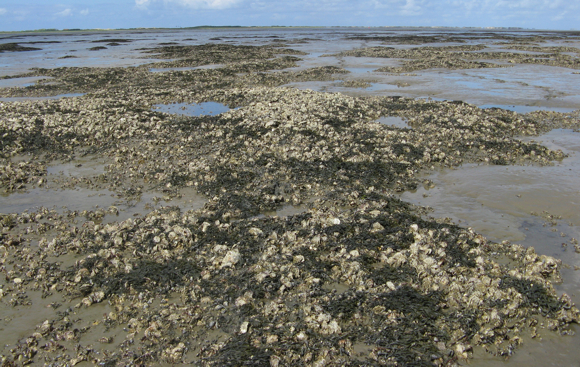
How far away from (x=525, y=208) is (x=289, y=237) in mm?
5767

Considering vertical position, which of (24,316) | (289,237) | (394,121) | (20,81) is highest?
(20,81)

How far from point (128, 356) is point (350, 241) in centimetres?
413

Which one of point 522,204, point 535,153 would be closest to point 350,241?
point 522,204

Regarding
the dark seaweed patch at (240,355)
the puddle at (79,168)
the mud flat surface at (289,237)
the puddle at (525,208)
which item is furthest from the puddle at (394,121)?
the dark seaweed patch at (240,355)

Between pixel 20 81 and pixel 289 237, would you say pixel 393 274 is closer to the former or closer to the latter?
pixel 289 237

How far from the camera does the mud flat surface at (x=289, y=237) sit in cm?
467

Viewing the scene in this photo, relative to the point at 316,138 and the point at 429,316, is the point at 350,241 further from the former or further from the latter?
the point at 316,138

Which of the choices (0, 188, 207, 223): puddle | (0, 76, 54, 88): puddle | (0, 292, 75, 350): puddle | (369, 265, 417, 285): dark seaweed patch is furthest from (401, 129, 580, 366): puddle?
(0, 76, 54, 88): puddle

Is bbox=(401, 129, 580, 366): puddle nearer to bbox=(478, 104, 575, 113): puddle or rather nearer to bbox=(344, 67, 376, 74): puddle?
bbox=(478, 104, 575, 113): puddle

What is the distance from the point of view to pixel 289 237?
6.77 m

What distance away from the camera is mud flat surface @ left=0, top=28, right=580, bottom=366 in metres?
4.67

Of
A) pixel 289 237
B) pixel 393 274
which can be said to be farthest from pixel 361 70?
pixel 393 274

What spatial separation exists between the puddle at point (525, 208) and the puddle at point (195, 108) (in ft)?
35.0

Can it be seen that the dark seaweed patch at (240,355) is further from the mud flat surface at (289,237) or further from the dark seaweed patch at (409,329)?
the dark seaweed patch at (409,329)
